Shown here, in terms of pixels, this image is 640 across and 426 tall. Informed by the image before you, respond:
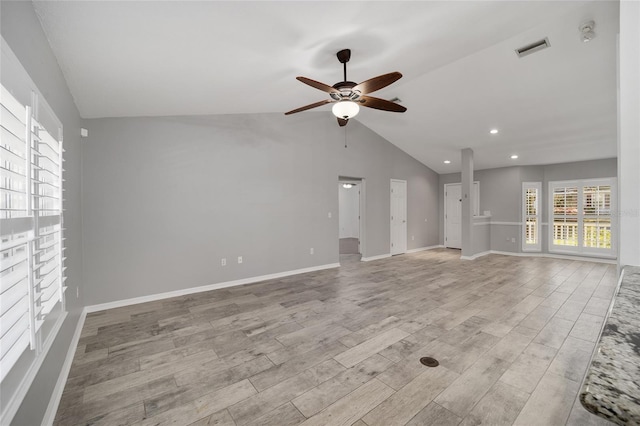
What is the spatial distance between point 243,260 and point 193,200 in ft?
4.27

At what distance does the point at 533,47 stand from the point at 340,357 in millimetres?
4328

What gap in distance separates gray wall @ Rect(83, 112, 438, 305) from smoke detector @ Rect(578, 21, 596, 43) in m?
3.91

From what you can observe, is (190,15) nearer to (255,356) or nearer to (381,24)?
(381,24)

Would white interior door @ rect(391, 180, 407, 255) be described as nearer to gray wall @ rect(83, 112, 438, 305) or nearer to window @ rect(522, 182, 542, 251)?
gray wall @ rect(83, 112, 438, 305)

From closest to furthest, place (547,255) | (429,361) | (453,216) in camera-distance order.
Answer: (429,361) → (547,255) → (453,216)

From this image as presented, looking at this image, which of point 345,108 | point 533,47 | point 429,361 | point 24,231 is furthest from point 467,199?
point 24,231

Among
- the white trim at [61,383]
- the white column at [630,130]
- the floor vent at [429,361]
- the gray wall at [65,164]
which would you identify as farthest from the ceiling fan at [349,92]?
the white trim at [61,383]

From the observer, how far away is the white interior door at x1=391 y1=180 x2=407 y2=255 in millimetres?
7379

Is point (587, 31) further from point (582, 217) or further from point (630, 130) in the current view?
point (582, 217)

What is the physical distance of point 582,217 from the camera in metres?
6.78

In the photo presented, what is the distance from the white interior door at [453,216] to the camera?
8.63m

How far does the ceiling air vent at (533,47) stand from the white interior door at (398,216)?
13.3ft

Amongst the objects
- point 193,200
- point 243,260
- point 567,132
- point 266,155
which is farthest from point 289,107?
point 567,132

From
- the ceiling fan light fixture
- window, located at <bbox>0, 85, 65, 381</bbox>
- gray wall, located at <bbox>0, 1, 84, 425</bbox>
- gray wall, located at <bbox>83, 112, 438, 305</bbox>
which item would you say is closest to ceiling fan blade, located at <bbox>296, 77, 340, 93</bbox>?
the ceiling fan light fixture
